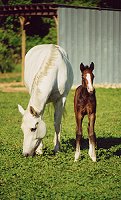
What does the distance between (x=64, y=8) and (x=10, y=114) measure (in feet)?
29.7

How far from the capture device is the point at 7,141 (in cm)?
1122

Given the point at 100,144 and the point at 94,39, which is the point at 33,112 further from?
the point at 94,39

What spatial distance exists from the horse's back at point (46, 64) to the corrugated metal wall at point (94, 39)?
41.8ft

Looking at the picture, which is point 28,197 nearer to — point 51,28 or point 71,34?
point 71,34

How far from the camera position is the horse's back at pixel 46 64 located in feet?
30.7

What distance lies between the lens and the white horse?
8.61m

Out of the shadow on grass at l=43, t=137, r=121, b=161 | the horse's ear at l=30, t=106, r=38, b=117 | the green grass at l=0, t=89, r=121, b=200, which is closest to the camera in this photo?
the green grass at l=0, t=89, r=121, b=200

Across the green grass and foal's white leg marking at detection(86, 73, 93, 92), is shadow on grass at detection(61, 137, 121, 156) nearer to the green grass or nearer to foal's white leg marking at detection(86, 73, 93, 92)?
the green grass

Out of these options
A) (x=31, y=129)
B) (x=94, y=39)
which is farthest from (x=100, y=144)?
(x=94, y=39)

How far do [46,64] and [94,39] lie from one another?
15.2 m

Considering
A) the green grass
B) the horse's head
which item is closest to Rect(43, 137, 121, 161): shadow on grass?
the green grass

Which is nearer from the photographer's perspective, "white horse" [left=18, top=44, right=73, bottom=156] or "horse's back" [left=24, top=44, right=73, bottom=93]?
"white horse" [left=18, top=44, right=73, bottom=156]

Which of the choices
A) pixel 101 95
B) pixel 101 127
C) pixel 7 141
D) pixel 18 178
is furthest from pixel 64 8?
pixel 18 178

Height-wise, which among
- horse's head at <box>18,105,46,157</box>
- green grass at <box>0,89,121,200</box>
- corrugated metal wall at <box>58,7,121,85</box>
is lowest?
corrugated metal wall at <box>58,7,121,85</box>
